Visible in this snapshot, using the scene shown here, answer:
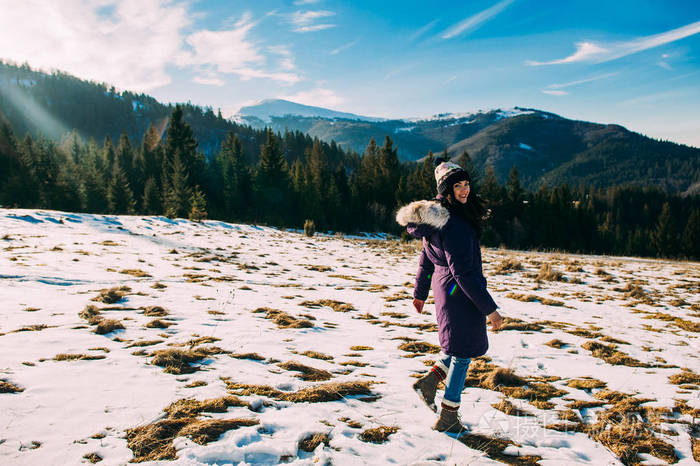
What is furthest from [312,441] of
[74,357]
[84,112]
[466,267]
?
[84,112]

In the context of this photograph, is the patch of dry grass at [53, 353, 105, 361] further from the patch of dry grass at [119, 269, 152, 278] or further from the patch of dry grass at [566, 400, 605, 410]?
the patch of dry grass at [566, 400, 605, 410]

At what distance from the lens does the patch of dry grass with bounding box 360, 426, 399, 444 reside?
9.96 ft

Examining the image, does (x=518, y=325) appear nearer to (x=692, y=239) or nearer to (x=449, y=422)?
(x=449, y=422)

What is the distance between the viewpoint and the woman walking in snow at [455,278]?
3305mm

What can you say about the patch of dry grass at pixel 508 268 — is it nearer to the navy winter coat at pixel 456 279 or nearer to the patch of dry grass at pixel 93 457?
the navy winter coat at pixel 456 279

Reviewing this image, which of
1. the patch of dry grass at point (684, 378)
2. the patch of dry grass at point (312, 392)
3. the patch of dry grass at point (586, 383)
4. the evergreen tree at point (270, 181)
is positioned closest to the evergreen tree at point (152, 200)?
the evergreen tree at point (270, 181)

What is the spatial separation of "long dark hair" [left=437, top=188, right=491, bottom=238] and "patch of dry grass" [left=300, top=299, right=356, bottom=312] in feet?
15.9

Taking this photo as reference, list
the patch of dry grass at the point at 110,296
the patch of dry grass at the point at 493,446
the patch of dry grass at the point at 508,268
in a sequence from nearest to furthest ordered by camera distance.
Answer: the patch of dry grass at the point at 493,446 → the patch of dry grass at the point at 110,296 → the patch of dry grass at the point at 508,268

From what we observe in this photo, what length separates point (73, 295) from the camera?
268 inches

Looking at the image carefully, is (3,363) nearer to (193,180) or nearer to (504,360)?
(504,360)

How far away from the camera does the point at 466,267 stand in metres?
3.32

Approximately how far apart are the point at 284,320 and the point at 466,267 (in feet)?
13.7

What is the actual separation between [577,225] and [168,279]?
71289mm

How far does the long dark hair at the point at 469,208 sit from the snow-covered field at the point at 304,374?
6.72 ft
